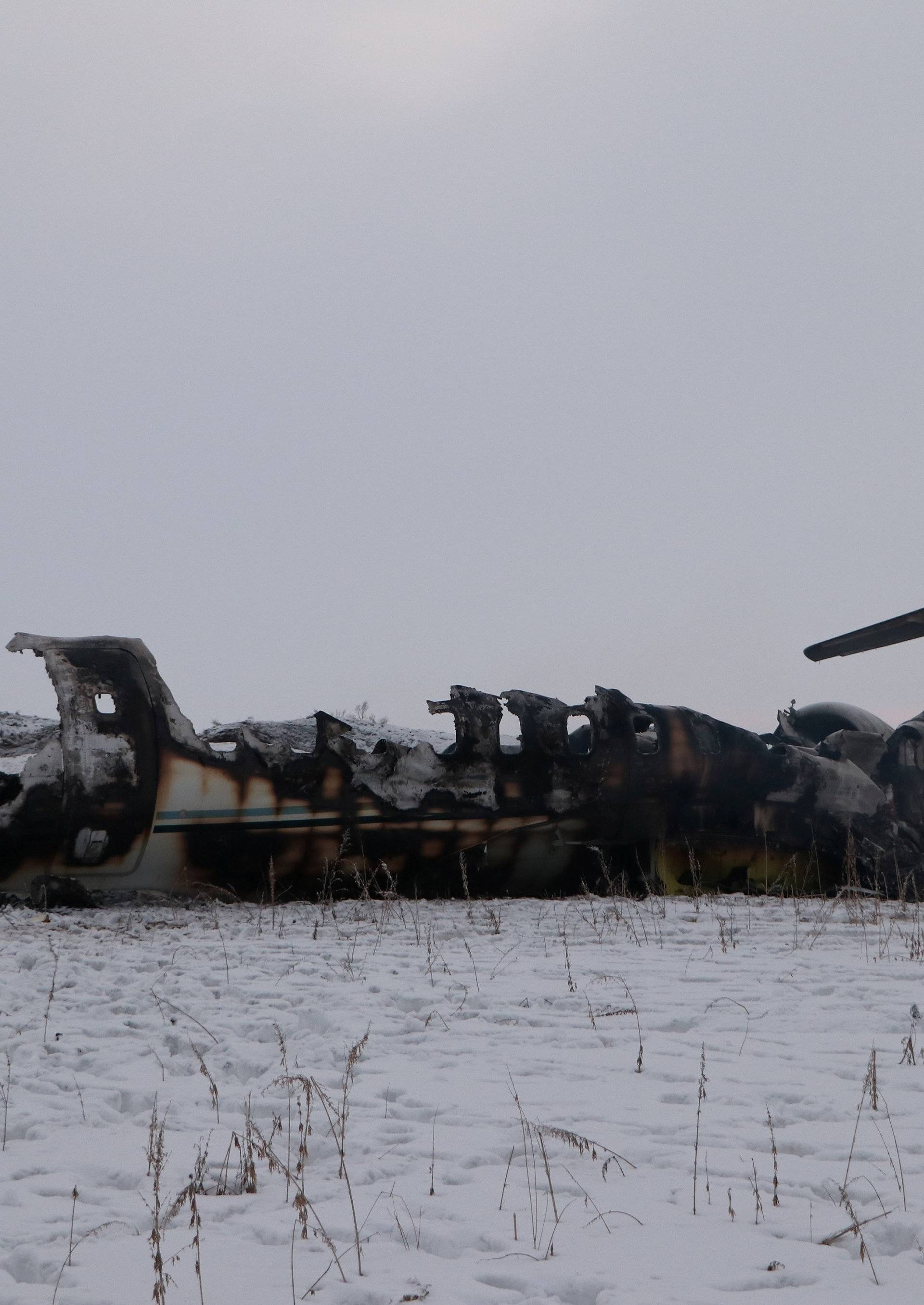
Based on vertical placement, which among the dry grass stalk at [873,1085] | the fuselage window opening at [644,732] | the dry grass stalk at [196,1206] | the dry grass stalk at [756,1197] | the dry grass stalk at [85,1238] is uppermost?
the fuselage window opening at [644,732]

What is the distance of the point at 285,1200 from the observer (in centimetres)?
293

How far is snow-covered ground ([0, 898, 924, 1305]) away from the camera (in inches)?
98.7

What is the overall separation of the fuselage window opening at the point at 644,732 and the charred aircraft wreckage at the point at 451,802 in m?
0.03

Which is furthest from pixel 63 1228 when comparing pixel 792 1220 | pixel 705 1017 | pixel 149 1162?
pixel 705 1017

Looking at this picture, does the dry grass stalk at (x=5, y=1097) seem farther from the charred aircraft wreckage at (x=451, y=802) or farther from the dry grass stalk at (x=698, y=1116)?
the charred aircraft wreckage at (x=451, y=802)

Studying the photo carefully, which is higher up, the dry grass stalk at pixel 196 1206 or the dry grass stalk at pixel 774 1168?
the dry grass stalk at pixel 774 1168

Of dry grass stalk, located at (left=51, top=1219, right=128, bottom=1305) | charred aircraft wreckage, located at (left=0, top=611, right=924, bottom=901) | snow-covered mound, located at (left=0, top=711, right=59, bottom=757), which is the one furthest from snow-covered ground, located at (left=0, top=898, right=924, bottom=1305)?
snow-covered mound, located at (left=0, top=711, right=59, bottom=757)

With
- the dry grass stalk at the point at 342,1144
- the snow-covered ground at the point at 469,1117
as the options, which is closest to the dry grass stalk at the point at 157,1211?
the snow-covered ground at the point at 469,1117

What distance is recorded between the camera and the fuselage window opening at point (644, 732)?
10.2m

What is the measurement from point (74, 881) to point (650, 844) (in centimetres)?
511

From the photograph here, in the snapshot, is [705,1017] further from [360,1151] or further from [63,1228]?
[63,1228]

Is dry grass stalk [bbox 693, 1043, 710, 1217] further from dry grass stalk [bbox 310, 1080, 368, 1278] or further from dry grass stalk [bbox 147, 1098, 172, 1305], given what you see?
dry grass stalk [bbox 147, 1098, 172, 1305]

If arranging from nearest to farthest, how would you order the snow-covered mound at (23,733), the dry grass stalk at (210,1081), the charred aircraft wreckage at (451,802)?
the dry grass stalk at (210,1081), the charred aircraft wreckage at (451,802), the snow-covered mound at (23,733)

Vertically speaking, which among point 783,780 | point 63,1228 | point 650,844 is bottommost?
point 63,1228
